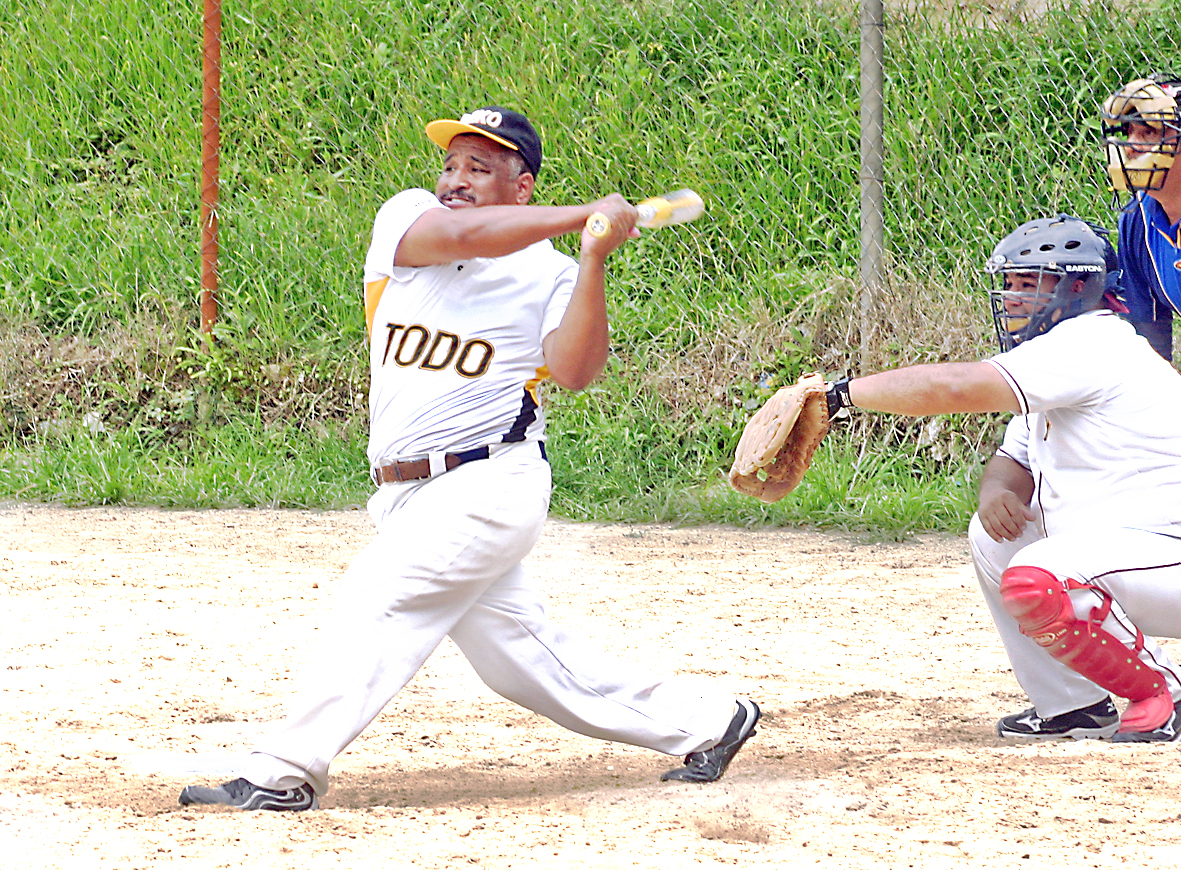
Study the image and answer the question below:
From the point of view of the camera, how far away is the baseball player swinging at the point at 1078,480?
339 cm

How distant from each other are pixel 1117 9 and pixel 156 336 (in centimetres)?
575

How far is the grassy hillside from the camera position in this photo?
751 cm

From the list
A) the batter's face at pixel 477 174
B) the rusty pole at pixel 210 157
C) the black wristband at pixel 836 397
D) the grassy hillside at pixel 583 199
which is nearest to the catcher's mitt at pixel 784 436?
the black wristband at pixel 836 397

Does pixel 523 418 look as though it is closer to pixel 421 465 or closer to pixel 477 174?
pixel 421 465

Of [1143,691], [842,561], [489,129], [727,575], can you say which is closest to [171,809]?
[489,129]

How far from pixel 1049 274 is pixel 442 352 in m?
1.52

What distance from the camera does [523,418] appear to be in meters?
3.27

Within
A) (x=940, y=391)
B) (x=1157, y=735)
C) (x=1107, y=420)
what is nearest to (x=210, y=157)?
(x=940, y=391)

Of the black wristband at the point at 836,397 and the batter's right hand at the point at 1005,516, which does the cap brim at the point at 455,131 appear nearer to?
the black wristband at the point at 836,397

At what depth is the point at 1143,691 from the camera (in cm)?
353

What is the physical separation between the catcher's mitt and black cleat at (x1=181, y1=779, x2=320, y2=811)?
1.21 metres

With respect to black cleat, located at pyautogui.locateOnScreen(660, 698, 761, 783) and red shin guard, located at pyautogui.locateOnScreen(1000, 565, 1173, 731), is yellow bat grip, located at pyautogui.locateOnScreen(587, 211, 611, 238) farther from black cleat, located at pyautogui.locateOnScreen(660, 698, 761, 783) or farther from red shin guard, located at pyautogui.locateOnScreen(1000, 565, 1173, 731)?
red shin guard, located at pyautogui.locateOnScreen(1000, 565, 1173, 731)

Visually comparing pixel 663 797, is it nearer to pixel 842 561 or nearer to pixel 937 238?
pixel 842 561

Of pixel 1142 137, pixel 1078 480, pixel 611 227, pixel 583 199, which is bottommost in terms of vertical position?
pixel 1078 480
